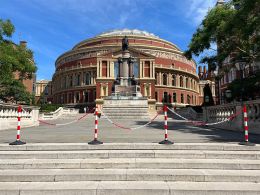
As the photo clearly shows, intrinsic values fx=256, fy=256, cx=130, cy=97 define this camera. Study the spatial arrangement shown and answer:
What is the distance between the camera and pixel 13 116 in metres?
16.7

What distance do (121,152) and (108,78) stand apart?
61.7 metres

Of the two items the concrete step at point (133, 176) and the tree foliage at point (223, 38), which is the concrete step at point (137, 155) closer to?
the concrete step at point (133, 176)

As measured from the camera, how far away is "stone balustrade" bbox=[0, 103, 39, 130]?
599 inches

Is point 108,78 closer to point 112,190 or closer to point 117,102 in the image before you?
point 117,102

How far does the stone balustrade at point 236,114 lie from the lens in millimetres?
12726

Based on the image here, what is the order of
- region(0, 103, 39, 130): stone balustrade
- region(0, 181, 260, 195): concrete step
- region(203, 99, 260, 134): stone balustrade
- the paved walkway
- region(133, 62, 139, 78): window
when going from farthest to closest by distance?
1. region(133, 62, 139, 78): window
2. region(0, 103, 39, 130): stone balustrade
3. region(203, 99, 260, 134): stone balustrade
4. the paved walkway
5. region(0, 181, 260, 195): concrete step

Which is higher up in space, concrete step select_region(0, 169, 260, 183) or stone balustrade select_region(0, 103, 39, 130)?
stone balustrade select_region(0, 103, 39, 130)

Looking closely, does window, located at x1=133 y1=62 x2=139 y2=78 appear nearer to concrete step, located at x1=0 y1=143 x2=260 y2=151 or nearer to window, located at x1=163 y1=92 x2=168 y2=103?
window, located at x1=163 y1=92 x2=168 y2=103

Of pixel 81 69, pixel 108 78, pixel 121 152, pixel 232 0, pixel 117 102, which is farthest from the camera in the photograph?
pixel 81 69

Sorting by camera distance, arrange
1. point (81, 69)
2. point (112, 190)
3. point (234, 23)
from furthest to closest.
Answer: point (81, 69) < point (234, 23) < point (112, 190)

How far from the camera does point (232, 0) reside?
746 inches

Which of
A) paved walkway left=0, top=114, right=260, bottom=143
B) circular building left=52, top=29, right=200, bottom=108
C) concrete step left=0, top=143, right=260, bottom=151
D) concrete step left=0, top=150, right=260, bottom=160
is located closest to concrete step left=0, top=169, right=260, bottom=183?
concrete step left=0, top=150, right=260, bottom=160

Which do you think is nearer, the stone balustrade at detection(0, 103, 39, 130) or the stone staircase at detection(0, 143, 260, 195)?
the stone staircase at detection(0, 143, 260, 195)

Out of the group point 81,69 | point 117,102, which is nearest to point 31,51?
point 117,102
